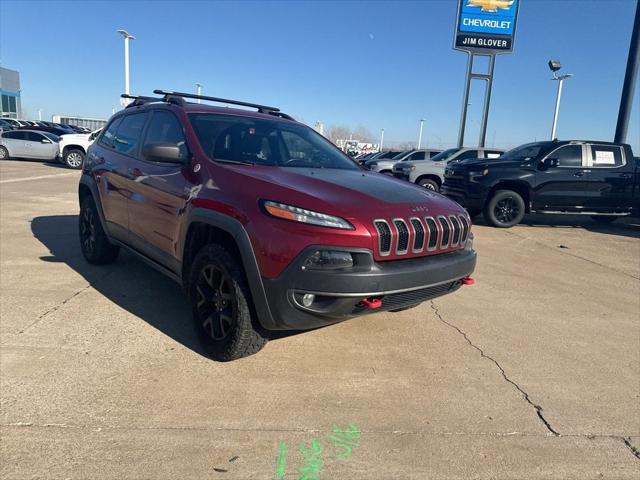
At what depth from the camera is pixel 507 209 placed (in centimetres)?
1003

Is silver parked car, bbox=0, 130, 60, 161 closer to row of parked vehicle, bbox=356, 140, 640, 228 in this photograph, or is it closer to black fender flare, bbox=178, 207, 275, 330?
row of parked vehicle, bbox=356, 140, 640, 228

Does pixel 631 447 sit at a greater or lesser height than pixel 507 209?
lesser

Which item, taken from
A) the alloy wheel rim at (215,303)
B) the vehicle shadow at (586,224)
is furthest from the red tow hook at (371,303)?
the vehicle shadow at (586,224)

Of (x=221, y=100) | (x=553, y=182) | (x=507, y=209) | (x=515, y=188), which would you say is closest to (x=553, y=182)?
(x=553, y=182)

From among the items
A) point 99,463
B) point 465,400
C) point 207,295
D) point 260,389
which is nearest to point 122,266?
point 207,295

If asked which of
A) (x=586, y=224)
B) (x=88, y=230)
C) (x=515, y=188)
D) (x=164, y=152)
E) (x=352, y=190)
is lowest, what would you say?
(x=586, y=224)

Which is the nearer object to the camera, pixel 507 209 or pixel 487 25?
pixel 507 209

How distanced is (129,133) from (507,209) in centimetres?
802

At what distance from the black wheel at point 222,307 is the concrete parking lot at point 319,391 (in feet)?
0.54

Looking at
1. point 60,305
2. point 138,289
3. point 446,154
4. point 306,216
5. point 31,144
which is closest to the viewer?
point 306,216

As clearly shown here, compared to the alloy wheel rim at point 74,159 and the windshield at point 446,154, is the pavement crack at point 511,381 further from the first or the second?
the alloy wheel rim at point 74,159

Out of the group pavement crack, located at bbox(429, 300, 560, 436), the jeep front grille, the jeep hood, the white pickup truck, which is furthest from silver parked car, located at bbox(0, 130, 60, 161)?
Answer: the jeep front grille

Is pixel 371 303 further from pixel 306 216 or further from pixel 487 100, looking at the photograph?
pixel 487 100

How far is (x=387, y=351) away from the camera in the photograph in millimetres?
3566
